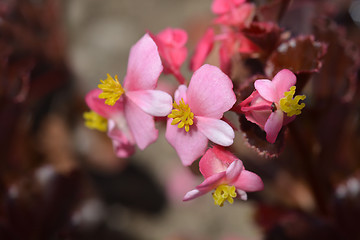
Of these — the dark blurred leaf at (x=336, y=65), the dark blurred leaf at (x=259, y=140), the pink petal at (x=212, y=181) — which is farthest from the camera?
the dark blurred leaf at (x=336, y=65)

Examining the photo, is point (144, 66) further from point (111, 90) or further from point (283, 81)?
point (283, 81)

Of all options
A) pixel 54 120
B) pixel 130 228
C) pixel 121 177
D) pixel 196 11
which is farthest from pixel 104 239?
pixel 196 11

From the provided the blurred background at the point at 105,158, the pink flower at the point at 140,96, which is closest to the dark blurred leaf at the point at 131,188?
the blurred background at the point at 105,158

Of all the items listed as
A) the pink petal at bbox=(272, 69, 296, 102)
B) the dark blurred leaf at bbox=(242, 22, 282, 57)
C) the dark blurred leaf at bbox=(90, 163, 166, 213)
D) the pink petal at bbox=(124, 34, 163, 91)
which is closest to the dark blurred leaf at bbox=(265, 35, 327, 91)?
the dark blurred leaf at bbox=(242, 22, 282, 57)

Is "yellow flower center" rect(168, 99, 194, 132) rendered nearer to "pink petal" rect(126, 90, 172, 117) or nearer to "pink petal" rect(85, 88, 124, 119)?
"pink petal" rect(126, 90, 172, 117)

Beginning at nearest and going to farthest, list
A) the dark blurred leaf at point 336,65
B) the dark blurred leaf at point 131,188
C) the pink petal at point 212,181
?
the pink petal at point 212,181 → the dark blurred leaf at point 336,65 → the dark blurred leaf at point 131,188

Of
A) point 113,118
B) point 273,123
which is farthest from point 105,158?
point 273,123

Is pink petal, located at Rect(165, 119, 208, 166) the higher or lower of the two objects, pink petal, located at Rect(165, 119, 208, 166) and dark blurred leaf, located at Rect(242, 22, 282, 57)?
the lower

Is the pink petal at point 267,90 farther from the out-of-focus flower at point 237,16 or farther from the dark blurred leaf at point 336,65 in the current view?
the dark blurred leaf at point 336,65

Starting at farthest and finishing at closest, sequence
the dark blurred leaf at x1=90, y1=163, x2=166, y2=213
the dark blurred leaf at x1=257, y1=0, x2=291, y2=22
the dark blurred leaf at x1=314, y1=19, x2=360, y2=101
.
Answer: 1. the dark blurred leaf at x1=90, y1=163, x2=166, y2=213
2. the dark blurred leaf at x1=314, y1=19, x2=360, y2=101
3. the dark blurred leaf at x1=257, y1=0, x2=291, y2=22
